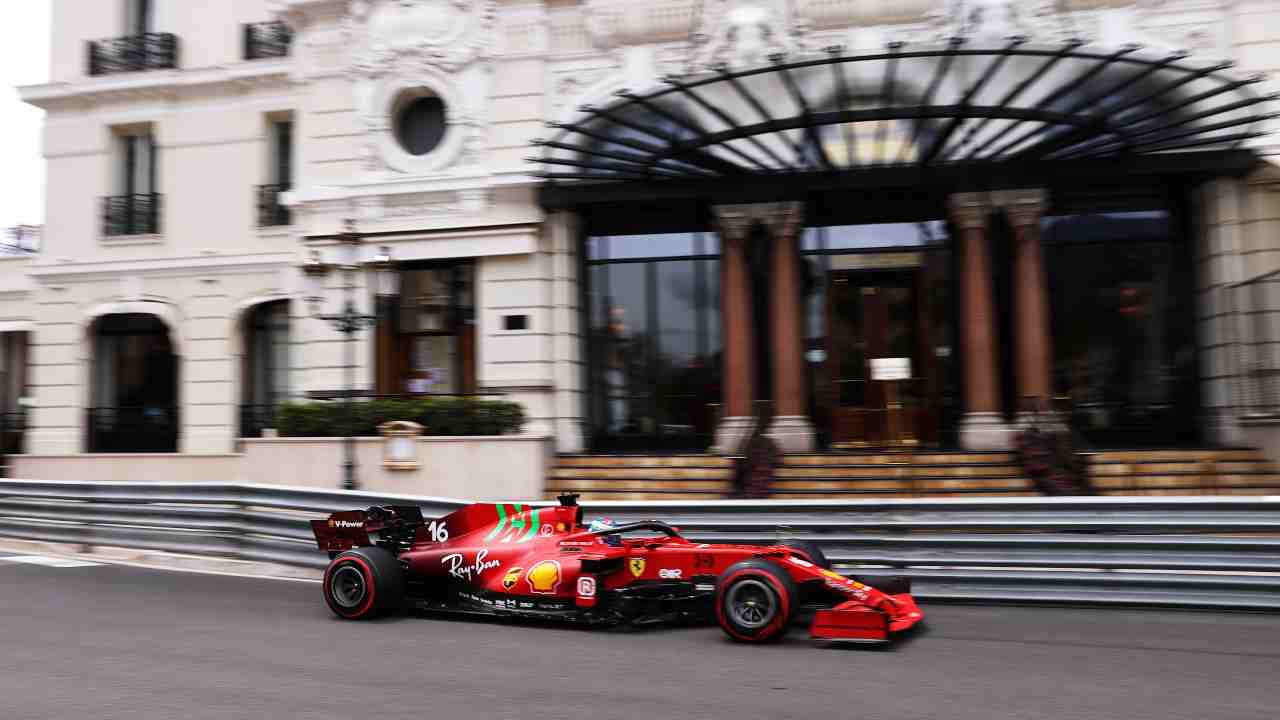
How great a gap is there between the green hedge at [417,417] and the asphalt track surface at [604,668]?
22.2 feet

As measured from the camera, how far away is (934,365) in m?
17.4

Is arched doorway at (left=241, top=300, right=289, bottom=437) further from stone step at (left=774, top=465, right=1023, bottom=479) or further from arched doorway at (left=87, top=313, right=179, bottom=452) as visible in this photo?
stone step at (left=774, top=465, right=1023, bottom=479)

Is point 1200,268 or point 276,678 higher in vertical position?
point 1200,268

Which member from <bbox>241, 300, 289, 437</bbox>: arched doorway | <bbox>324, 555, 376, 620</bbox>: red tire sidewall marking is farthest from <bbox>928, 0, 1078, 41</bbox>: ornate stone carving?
<bbox>241, 300, 289, 437</bbox>: arched doorway

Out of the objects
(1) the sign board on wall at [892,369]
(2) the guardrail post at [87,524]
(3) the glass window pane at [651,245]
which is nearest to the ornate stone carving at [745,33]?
(3) the glass window pane at [651,245]

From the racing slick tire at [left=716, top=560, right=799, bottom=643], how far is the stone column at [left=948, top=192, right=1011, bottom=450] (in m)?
9.66

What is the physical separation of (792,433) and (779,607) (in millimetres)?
9379

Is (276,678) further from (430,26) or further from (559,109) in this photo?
(430,26)

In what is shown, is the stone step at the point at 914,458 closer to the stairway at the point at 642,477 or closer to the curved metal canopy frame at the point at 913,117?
the stairway at the point at 642,477

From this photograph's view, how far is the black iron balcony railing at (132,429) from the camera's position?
21.5 metres

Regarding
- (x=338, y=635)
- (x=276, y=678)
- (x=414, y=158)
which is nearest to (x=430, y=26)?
(x=414, y=158)

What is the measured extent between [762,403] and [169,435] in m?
13.1

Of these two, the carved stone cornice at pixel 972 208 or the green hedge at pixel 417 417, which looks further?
the carved stone cornice at pixel 972 208

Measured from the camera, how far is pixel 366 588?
27.5ft
